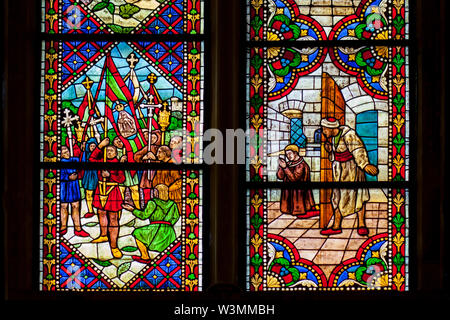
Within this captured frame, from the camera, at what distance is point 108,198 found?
352 cm

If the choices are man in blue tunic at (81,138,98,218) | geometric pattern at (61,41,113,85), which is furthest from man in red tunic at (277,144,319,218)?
geometric pattern at (61,41,113,85)

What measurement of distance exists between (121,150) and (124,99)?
271mm

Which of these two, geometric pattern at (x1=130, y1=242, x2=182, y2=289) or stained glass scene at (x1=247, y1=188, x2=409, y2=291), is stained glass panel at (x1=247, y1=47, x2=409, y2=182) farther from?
geometric pattern at (x1=130, y1=242, x2=182, y2=289)

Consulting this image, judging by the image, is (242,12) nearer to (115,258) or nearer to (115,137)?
(115,137)

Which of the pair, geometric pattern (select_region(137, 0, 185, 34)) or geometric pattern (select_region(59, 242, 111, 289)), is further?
geometric pattern (select_region(137, 0, 185, 34))

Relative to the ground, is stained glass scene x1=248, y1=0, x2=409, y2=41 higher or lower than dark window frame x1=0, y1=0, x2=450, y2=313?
higher

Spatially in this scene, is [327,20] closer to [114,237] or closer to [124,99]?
[124,99]

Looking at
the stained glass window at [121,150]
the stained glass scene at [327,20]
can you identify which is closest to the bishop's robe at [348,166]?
the stained glass scene at [327,20]

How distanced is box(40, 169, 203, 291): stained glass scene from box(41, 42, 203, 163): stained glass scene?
192 mm

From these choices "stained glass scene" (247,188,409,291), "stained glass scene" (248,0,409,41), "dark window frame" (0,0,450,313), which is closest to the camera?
"dark window frame" (0,0,450,313)

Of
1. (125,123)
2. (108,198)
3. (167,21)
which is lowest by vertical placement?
(108,198)

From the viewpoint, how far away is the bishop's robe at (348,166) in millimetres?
3531

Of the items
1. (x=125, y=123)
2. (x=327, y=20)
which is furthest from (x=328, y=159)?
(x=125, y=123)

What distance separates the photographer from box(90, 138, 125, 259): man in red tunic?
3512 millimetres
